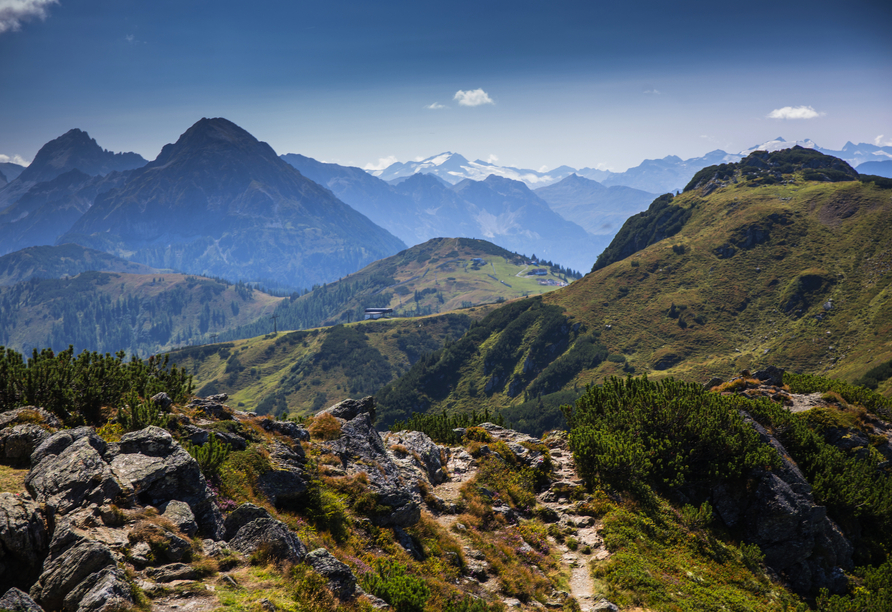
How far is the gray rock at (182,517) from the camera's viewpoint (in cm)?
1811

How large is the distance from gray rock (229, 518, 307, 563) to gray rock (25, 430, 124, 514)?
5.10m

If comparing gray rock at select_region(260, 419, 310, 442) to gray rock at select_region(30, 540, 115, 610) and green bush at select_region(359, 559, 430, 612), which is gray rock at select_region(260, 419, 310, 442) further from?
gray rock at select_region(30, 540, 115, 610)

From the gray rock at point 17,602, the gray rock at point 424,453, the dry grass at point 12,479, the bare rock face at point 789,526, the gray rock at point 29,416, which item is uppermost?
the gray rock at point 29,416

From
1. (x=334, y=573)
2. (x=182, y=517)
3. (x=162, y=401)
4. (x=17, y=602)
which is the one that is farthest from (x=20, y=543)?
(x=162, y=401)

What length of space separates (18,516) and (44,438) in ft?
21.3

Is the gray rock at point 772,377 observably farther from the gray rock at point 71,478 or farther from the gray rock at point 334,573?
the gray rock at point 71,478

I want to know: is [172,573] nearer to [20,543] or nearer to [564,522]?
[20,543]

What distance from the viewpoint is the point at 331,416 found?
37.4 metres

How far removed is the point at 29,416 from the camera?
68.7 feet

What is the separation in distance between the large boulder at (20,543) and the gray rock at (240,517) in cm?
647

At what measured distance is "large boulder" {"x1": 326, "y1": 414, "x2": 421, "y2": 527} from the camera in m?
27.2

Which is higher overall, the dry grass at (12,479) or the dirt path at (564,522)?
the dry grass at (12,479)

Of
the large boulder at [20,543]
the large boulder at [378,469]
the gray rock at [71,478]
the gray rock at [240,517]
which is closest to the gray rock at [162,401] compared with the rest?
the gray rock at [71,478]

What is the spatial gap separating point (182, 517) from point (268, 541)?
363 cm
